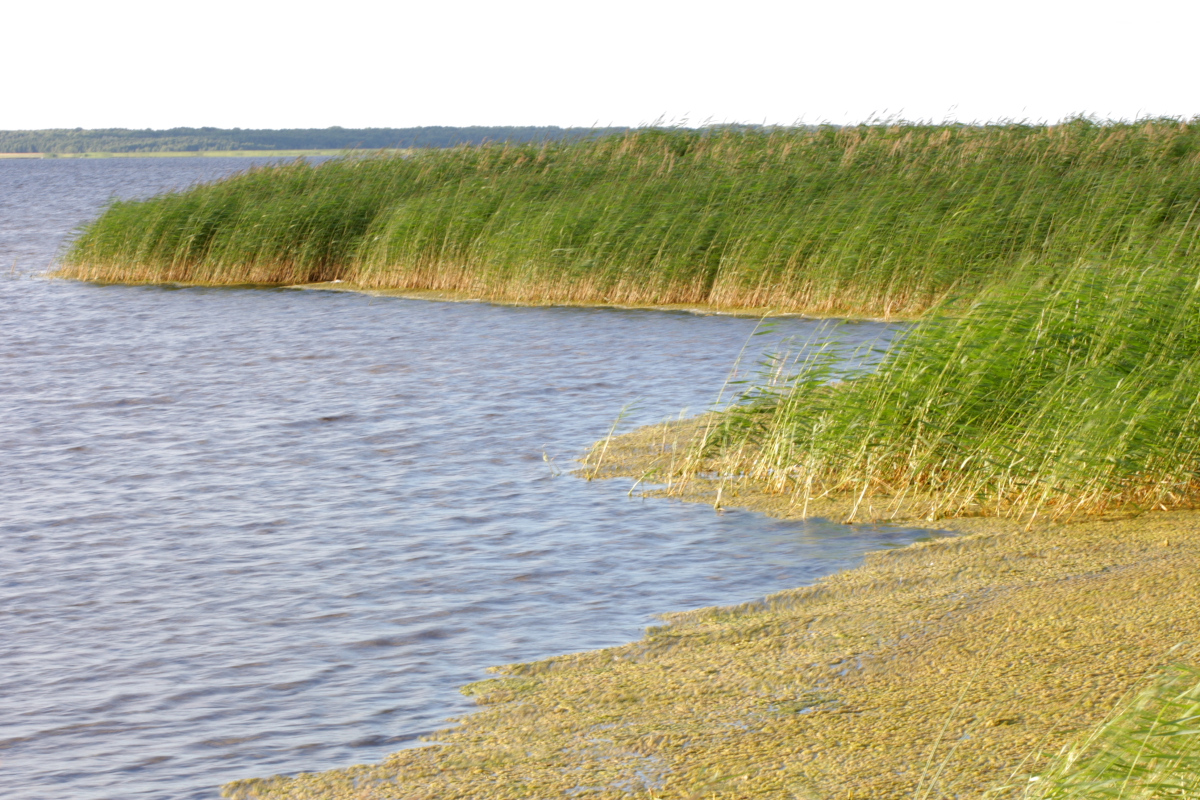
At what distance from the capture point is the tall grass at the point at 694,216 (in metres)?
16.0

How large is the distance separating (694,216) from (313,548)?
1214cm

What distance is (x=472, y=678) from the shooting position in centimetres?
538

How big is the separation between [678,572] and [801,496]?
5.65ft

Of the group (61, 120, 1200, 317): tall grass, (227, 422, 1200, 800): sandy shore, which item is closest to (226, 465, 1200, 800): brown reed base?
(227, 422, 1200, 800): sandy shore

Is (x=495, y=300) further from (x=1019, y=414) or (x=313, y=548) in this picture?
(x=1019, y=414)

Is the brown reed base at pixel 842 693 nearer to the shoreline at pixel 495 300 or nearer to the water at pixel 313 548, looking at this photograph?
the water at pixel 313 548

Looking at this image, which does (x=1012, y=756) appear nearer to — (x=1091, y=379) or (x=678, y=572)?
(x=678, y=572)

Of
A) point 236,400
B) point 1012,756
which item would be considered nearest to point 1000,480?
point 1012,756

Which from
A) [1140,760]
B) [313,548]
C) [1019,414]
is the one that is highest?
[1019,414]

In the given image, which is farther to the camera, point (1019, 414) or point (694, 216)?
point (694, 216)

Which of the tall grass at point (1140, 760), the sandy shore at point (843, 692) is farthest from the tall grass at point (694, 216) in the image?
the tall grass at point (1140, 760)

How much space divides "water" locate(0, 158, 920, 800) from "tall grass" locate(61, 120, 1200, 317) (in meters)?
1.96

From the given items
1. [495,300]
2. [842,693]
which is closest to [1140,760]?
[842,693]

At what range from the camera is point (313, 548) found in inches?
298
